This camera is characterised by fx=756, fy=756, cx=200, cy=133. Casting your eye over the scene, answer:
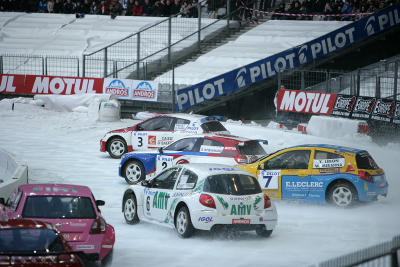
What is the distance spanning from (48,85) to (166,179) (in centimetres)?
2139

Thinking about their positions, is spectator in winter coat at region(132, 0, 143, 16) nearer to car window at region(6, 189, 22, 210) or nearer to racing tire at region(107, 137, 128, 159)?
racing tire at region(107, 137, 128, 159)

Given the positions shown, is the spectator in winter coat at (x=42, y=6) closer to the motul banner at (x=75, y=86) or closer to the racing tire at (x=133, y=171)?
the motul banner at (x=75, y=86)

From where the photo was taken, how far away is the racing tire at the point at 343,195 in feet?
51.3

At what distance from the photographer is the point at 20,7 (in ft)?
146

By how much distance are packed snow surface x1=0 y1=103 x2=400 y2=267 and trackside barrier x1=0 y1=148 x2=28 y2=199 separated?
2.33ft

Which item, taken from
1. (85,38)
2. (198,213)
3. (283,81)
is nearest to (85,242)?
(198,213)

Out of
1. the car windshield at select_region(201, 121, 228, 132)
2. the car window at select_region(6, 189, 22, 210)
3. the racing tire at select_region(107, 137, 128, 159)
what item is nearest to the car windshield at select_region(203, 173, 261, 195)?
the car window at select_region(6, 189, 22, 210)

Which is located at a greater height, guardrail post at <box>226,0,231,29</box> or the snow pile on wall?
guardrail post at <box>226,0,231,29</box>

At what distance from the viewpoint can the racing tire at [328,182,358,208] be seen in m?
15.6

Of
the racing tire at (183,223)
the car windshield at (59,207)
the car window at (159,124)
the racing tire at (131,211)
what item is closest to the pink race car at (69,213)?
the car windshield at (59,207)

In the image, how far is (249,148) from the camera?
698 inches

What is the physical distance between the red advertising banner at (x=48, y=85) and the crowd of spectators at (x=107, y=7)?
720 cm

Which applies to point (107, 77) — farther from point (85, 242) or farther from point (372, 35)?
point (85, 242)

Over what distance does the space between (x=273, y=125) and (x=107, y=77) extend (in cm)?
1069
